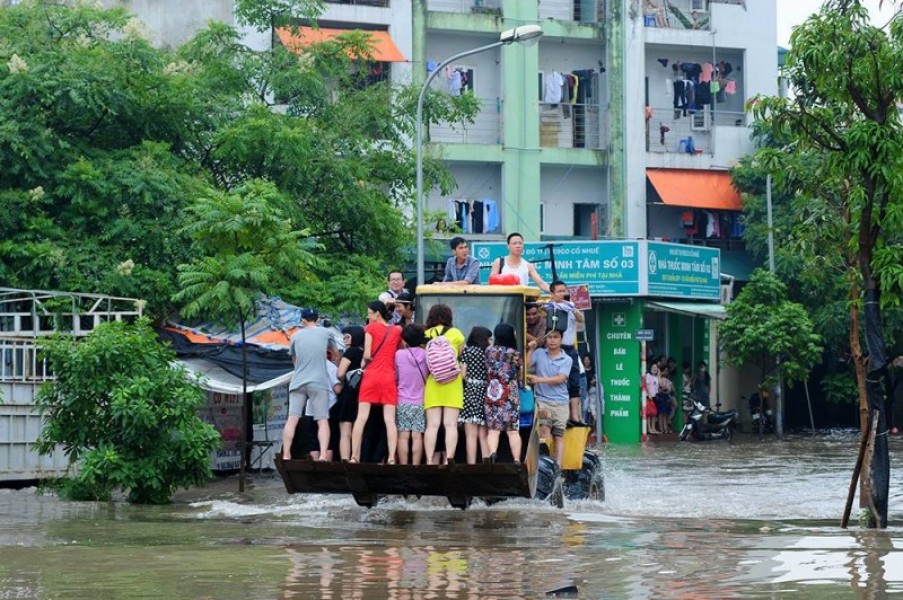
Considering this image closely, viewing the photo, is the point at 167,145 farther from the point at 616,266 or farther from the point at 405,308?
the point at 616,266

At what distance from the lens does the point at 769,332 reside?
134ft

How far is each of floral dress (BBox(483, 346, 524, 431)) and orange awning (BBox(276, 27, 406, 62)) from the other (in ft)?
55.8

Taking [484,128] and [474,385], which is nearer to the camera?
[474,385]

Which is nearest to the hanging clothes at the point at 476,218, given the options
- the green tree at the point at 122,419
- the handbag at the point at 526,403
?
the green tree at the point at 122,419

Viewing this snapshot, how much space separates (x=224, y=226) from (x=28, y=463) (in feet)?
14.6

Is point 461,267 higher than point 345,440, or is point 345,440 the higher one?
point 461,267

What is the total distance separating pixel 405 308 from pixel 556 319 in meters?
1.64

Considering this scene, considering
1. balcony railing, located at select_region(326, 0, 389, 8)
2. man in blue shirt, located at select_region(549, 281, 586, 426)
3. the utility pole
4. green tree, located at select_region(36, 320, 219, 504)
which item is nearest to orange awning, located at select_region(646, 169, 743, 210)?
the utility pole

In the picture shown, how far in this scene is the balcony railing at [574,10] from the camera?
4400 centimetres

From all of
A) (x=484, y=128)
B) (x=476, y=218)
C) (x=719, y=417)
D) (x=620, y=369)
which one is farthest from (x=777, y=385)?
(x=484, y=128)

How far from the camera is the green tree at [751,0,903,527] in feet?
47.9

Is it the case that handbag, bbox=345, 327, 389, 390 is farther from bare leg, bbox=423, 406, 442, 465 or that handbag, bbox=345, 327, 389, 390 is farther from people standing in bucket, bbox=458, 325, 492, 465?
people standing in bucket, bbox=458, 325, 492, 465

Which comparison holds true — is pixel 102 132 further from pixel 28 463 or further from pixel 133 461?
pixel 133 461

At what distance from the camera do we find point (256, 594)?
406 inches
